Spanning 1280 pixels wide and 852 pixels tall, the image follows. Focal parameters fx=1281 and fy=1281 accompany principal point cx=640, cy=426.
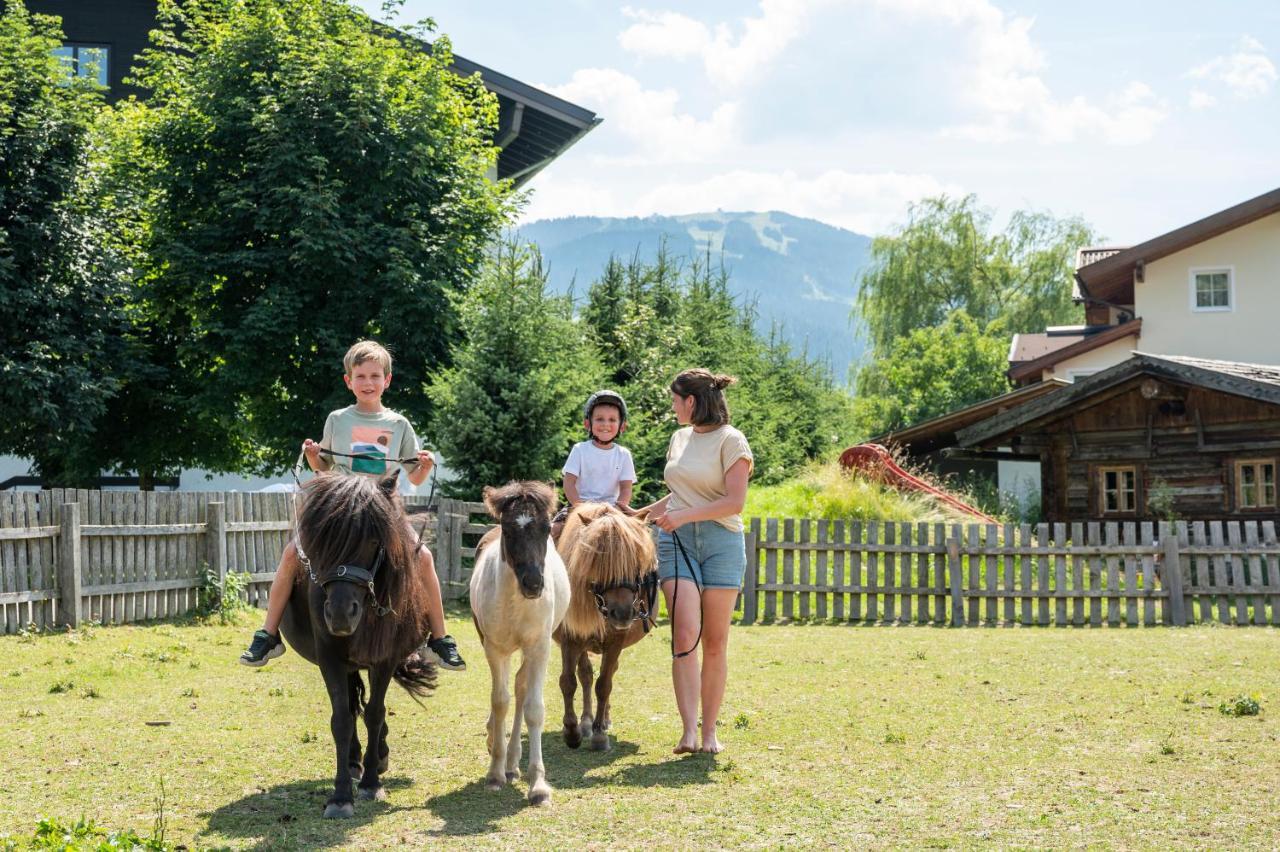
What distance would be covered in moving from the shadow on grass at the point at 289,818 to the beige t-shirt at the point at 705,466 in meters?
2.25

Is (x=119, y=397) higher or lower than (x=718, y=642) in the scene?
higher

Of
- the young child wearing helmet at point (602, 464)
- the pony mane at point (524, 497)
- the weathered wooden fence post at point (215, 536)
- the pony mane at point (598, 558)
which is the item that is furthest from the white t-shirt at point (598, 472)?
the weathered wooden fence post at point (215, 536)

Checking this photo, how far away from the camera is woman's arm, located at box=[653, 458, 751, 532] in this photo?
7.29 metres

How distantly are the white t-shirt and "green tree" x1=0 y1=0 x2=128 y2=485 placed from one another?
1287 centimetres

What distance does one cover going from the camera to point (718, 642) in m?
7.54

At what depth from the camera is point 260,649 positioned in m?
6.34

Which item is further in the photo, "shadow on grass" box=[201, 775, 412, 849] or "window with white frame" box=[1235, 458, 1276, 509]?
"window with white frame" box=[1235, 458, 1276, 509]

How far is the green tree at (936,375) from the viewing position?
148ft

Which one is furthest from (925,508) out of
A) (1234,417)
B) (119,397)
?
(119,397)

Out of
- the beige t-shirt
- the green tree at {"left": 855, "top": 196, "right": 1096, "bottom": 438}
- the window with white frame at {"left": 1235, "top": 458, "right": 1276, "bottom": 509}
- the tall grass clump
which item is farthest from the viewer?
the green tree at {"left": 855, "top": 196, "right": 1096, "bottom": 438}

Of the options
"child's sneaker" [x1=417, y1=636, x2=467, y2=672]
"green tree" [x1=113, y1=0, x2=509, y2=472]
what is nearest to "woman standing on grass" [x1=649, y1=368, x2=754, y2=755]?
"child's sneaker" [x1=417, y1=636, x2=467, y2=672]

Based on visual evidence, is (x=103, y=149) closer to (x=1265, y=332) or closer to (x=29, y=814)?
(x=29, y=814)

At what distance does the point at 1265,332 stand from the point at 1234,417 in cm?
955

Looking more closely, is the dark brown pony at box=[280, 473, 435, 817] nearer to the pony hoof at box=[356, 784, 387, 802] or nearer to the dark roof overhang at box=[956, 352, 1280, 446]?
the pony hoof at box=[356, 784, 387, 802]
